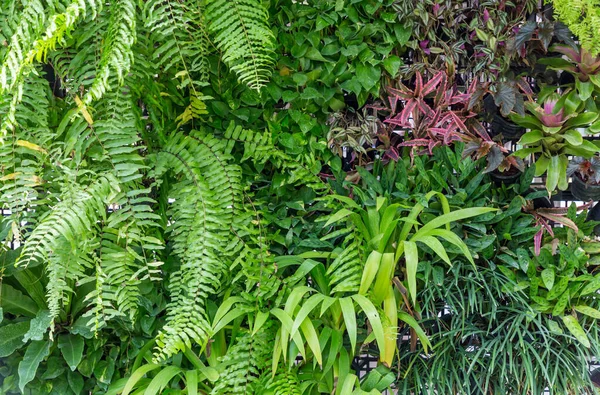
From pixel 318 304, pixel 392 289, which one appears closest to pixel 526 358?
pixel 392 289

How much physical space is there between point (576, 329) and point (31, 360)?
1615 millimetres

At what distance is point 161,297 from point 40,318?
358 millimetres

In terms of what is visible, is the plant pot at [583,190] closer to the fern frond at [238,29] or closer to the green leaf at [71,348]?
the fern frond at [238,29]

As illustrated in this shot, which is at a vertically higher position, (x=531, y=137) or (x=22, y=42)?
(x=22, y=42)

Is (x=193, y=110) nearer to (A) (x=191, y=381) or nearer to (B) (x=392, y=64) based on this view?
(B) (x=392, y=64)

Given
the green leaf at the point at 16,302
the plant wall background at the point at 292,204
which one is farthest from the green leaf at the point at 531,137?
the green leaf at the point at 16,302

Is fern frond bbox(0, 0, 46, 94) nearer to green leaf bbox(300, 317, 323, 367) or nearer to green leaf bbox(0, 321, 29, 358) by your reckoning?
green leaf bbox(0, 321, 29, 358)

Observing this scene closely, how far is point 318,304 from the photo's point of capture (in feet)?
5.58

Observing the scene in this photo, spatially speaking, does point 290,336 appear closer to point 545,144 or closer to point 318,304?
point 318,304

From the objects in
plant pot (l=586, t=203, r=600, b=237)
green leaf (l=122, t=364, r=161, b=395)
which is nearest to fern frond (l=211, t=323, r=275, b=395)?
green leaf (l=122, t=364, r=161, b=395)

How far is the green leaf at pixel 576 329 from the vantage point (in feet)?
5.18

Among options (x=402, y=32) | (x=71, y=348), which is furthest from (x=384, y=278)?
(x=71, y=348)

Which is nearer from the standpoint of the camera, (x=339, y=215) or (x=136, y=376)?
(x=136, y=376)

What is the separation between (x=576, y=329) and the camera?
162cm
